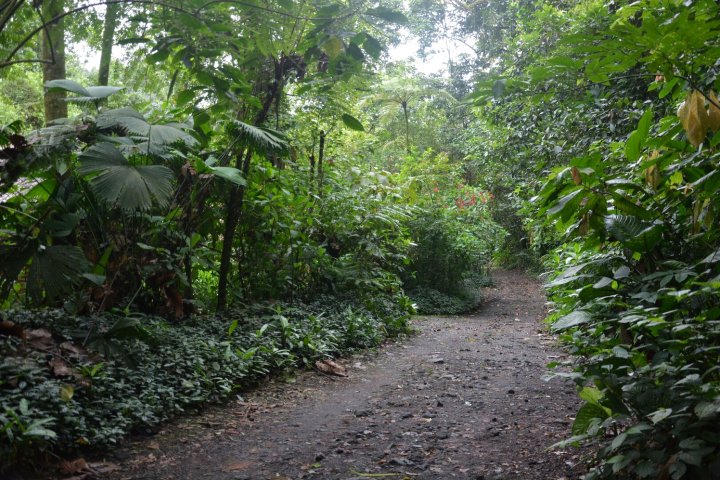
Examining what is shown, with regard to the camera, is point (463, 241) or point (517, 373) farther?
point (463, 241)

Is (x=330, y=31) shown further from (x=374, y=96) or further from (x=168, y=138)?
(x=374, y=96)

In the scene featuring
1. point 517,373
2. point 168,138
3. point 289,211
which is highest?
point 168,138

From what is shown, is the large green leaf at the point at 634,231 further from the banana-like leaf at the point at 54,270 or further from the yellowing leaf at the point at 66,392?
the banana-like leaf at the point at 54,270

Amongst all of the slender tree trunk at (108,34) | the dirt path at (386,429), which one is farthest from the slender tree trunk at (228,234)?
the slender tree trunk at (108,34)

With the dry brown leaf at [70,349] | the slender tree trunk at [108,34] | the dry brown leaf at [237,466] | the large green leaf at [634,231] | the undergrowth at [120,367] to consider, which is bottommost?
the dry brown leaf at [237,466]

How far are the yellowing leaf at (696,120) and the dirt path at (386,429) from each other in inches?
69.1

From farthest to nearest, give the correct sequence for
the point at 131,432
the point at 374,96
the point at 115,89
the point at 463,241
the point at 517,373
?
the point at 374,96 → the point at 463,241 → the point at 517,373 → the point at 115,89 → the point at 131,432

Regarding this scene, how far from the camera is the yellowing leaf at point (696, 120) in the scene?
2.72 m

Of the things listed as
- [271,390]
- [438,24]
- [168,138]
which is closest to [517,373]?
[271,390]

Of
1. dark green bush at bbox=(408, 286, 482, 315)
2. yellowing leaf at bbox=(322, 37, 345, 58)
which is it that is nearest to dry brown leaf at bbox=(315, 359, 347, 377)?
yellowing leaf at bbox=(322, 37, 345, 58)

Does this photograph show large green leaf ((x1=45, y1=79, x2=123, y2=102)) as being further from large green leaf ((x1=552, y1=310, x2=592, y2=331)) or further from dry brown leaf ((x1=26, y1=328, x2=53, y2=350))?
Answer: large green leaf ((x1=552, y1=310, x2=592, y2=331))

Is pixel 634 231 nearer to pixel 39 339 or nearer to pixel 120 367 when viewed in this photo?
pixel 120 367

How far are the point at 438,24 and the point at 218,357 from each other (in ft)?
75.0

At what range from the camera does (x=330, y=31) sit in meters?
3.11
